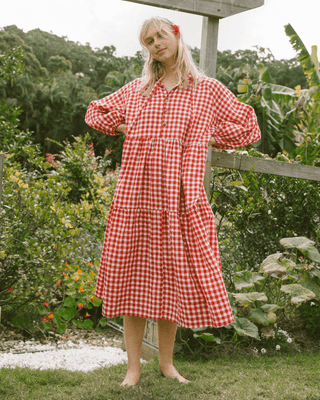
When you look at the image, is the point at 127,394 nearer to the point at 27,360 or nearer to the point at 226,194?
the point at 27,360

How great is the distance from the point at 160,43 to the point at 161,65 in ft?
0.45

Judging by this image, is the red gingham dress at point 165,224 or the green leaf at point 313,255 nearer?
the red gingham dress at point 165,224

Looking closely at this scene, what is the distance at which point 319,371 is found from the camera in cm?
230

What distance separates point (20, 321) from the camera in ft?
9.83

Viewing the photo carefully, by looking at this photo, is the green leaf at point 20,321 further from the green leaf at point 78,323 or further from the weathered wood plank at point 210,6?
the weathered wood plank at point 210,6

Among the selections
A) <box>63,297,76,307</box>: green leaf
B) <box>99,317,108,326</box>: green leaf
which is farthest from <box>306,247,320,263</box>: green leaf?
Result: <box>63,297,76,307</box>: green leaf

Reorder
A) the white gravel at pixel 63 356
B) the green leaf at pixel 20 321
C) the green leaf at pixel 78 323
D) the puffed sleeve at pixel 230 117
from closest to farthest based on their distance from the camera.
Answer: the puffed sleeve at pixel 230 117, the white gravel at pixel 63 356, the green leaf at pixel 20 321, the green leaf at pixel 78 323

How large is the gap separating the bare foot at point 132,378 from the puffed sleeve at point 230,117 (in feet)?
4.12

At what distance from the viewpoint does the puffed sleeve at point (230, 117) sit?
6.91 ft

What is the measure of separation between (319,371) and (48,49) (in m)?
34.6

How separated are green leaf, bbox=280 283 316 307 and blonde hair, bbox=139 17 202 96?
1.50 metres

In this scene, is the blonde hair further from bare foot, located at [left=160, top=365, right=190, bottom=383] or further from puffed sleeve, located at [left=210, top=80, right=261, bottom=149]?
bare foot, located at [left=160, top=365, right=190, bottom=383]

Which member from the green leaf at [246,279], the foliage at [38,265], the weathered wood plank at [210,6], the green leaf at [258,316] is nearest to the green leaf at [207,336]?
the green leaf at [258,316]

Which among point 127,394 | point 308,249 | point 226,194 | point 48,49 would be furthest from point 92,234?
point 48,49
